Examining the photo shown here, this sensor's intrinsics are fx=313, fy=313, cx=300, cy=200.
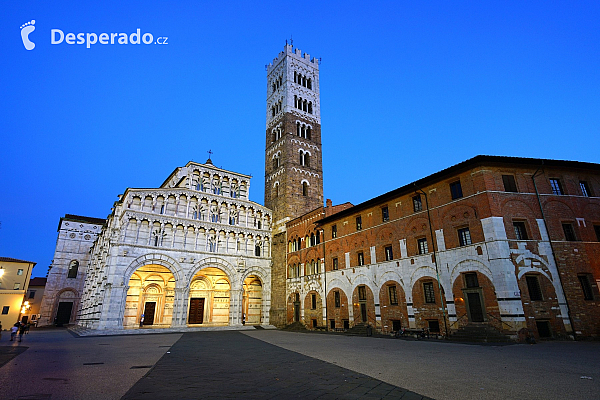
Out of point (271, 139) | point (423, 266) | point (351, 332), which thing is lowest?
point (351, 332)

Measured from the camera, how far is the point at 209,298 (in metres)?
40.0

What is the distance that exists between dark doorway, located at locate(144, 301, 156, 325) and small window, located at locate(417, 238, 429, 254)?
31.8 metres

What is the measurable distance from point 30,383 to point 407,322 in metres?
22.0

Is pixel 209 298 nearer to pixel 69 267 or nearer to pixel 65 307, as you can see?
pixel 65 307

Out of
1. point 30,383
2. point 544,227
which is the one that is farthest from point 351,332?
point 30,383

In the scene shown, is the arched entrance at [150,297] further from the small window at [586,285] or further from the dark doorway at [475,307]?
the small window at [586,285]

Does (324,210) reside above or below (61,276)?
above

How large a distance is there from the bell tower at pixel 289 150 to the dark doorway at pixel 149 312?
14430 millimetres

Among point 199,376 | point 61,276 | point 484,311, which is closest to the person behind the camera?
point 199,376

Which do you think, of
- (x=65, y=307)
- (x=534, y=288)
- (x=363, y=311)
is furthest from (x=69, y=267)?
(x=534, y=288)

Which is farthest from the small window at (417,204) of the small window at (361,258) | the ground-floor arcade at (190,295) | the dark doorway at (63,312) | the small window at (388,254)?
the dark doorway at (63,312)

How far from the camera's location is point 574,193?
21406 millimetres

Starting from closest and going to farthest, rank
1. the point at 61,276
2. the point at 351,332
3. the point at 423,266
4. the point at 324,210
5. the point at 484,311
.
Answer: the point at 484,311 < the point at 423,266 < the point at 351,332 < the point at 324,210 < the point at 61,276

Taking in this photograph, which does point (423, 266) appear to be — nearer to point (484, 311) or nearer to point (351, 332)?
point (484, 311)
